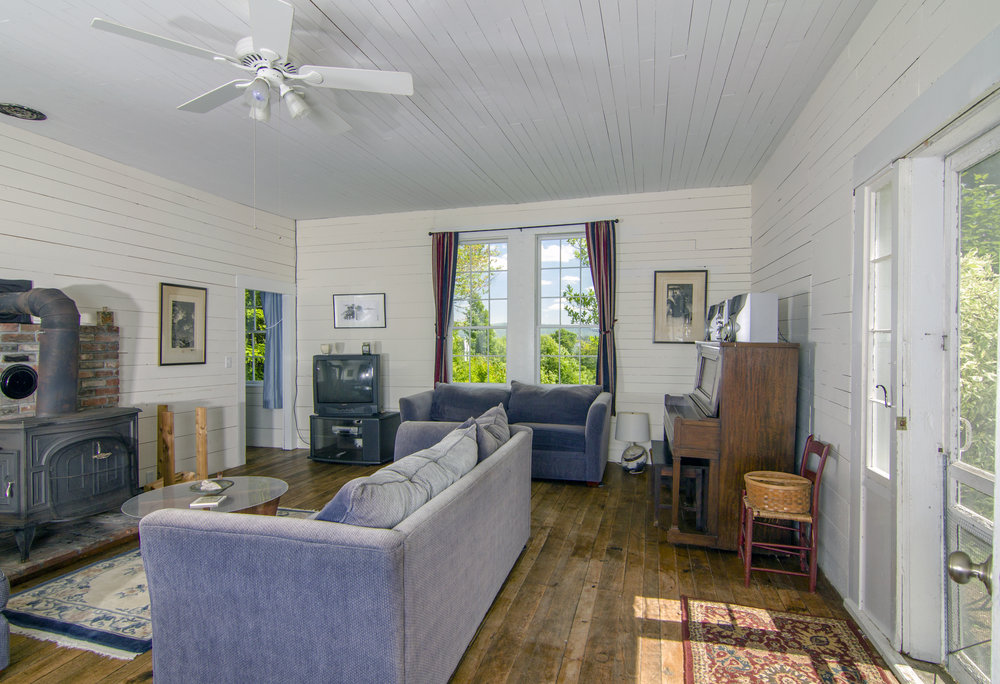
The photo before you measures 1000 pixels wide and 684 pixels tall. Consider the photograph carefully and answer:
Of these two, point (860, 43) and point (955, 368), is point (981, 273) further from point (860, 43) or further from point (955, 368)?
point (860, 43)

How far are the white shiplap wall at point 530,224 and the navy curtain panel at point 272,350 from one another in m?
0.26

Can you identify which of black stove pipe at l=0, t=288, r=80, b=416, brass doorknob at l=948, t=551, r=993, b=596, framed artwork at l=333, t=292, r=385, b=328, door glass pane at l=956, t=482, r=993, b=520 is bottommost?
door glass pane at l=956, t=482, r=993, b=520

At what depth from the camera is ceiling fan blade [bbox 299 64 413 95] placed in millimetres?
2314

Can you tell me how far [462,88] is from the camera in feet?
10.1

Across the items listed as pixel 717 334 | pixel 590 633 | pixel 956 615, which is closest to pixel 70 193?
pixel 590 633

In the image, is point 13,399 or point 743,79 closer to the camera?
point 743,79

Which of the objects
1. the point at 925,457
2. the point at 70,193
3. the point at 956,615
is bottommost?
the point at 956,615

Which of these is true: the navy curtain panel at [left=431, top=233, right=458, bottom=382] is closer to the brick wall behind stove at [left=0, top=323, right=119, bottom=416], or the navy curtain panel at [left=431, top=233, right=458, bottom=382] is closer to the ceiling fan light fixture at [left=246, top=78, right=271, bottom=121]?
the brick wall behind stove at [left=0, top=323, right=119, bottom=416]

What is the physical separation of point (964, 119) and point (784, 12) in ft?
3.31

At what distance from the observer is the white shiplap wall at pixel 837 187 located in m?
1.89

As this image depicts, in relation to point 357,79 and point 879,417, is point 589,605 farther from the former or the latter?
point 357,79

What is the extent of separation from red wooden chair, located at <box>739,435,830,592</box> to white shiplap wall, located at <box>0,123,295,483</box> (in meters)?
4.71

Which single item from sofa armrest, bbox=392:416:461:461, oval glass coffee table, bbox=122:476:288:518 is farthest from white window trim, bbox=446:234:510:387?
oval glass coffee table, bbox=122:476:288:518

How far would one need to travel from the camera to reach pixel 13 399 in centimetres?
340
